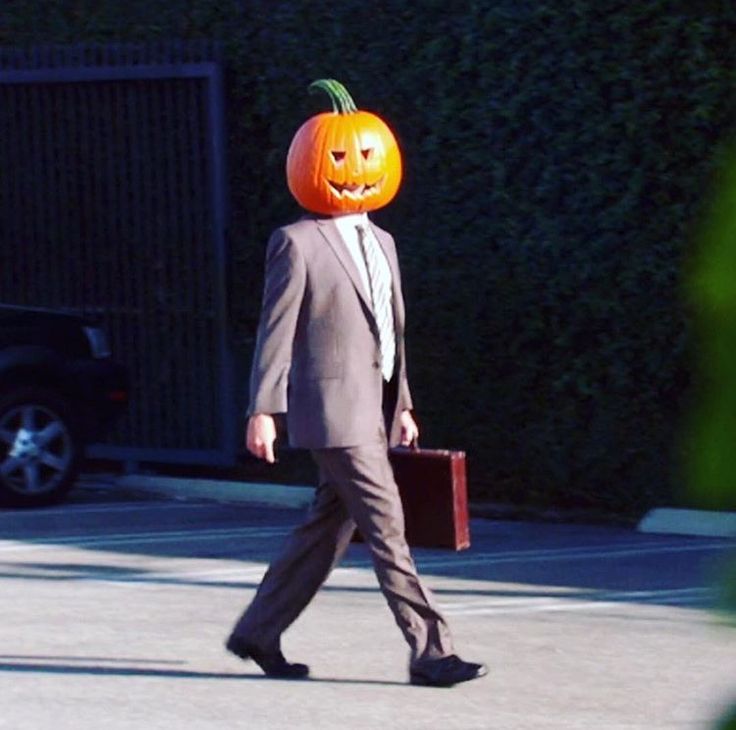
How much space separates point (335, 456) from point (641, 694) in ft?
4.22

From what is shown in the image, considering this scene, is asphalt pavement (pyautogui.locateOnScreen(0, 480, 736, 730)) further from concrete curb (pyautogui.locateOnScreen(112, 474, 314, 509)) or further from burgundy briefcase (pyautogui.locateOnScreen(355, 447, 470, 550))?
concrete curb (pyautogui.locateOnScreen(112, 474, 314, 509))

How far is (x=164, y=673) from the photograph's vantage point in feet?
22.2

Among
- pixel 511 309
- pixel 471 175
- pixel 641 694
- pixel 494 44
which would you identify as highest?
pixel 494 44

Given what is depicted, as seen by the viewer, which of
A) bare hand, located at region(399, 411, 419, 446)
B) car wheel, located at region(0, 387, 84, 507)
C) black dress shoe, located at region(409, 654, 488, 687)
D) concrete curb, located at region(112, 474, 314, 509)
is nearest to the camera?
black dress shoe, located at region(409, 654, 488, 687)

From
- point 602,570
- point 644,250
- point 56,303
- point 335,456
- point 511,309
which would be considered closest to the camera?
point 335,456

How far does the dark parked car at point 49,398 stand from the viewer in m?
11.4

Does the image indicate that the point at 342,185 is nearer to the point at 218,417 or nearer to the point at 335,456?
the point at 335,456

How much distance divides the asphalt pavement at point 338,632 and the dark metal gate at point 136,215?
187cm

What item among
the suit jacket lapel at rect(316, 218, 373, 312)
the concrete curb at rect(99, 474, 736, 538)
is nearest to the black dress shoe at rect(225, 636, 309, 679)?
the suit jacket lapel at rect(316, 218, 373, 312)

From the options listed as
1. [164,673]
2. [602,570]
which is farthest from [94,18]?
[164,673]

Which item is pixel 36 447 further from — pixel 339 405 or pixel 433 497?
pixel 339 405

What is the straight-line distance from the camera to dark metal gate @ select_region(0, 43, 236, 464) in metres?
12.6

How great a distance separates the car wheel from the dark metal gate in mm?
1337

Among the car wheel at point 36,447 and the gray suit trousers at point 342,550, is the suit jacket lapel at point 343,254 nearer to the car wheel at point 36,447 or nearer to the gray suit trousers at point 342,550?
the gray suit trousers at point 342,550
